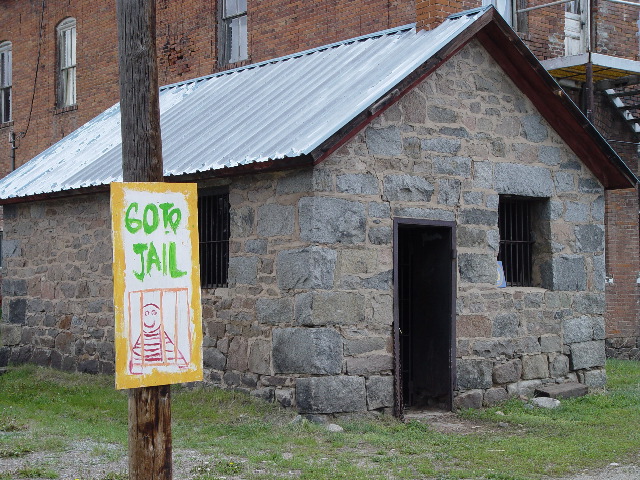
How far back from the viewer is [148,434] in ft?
17.8

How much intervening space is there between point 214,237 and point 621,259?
7.83m

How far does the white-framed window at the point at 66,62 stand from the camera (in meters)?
21.6

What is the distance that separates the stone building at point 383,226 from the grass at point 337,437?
0.44m

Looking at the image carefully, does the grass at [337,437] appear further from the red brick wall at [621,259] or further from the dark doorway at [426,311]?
the red brick wall at [621,259]

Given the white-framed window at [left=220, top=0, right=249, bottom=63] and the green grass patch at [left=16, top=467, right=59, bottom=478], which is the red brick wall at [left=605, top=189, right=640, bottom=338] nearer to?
the white-framed window at [left=220, top=0, right=249, bottom=63]

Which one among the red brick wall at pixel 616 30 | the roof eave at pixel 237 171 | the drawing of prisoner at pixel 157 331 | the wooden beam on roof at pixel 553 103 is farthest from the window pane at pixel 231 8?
the drawing of prisoner at pixel 157 331

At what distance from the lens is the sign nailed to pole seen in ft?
16.9

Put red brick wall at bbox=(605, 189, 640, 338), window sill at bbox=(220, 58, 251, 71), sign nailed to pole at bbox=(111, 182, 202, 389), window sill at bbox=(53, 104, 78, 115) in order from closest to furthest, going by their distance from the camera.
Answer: sign nailed to pole at bbox=(111, 182, 202, 389) → red brick wall at bbox=(605, 189, 640, 338) → window sill at bbox=(220, 58, 251, 71) → window sill at bbox=(53, 104, 78, 115)

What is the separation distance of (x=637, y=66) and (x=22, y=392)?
32.6 ft

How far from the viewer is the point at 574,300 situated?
11938 mm

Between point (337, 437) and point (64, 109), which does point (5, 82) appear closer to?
point (64, 109)

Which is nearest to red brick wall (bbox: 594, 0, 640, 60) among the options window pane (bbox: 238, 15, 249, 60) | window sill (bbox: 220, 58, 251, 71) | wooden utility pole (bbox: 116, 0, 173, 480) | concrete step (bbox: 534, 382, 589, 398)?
window sill (bbox: 220, 58, 251, 71)

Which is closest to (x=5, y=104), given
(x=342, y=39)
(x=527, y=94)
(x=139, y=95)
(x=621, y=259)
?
(x=342, y=39)

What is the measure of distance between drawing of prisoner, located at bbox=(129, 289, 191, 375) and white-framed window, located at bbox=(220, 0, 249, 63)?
1331 cm
